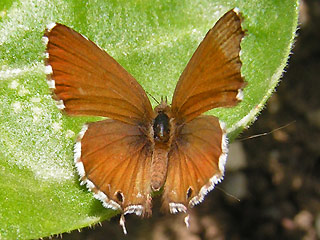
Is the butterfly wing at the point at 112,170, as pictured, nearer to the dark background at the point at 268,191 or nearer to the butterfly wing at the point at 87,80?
the butterfly wing at the point at 87,80

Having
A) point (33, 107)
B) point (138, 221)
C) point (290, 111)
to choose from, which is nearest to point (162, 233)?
point (138, 221)

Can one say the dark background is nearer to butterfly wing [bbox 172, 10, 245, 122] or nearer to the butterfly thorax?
the butterfly thorax

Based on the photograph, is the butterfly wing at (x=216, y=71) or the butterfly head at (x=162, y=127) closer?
the butterfly wing at (x=216, y=71)

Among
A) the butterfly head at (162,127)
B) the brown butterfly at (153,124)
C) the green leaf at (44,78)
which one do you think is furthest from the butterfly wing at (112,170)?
the green leaf at (44,78)

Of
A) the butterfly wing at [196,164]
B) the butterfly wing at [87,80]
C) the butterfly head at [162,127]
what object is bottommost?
the butterfly wing at [196,164]

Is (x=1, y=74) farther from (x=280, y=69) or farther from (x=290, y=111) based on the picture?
(x=290, y=111)

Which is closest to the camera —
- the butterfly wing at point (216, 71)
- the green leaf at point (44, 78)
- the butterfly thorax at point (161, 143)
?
the butterfly wing at point (216, 71)

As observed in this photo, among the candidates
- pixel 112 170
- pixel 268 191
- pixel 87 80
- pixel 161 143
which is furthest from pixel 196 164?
pixel 268 191
